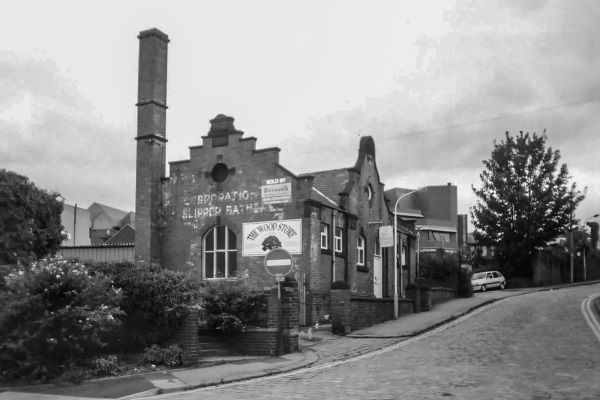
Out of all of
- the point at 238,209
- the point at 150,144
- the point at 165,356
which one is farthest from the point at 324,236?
the point at 165,356

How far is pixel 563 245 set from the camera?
201 ft

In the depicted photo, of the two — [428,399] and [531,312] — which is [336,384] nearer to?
[428,399]

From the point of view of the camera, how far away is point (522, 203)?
5512 centimetres

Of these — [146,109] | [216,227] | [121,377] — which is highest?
[146,109]

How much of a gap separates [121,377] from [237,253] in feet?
49.4

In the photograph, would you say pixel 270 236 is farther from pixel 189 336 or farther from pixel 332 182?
pixel 189 336

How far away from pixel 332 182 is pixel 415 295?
21.8 ft

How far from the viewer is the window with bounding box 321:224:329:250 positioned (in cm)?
2847

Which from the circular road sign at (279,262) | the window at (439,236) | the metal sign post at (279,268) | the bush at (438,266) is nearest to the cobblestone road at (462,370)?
the metal sign post at (279,268)

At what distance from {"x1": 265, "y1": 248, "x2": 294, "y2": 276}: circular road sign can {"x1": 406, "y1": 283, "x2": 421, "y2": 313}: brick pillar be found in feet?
44.5

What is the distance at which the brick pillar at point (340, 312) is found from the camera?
894 inches

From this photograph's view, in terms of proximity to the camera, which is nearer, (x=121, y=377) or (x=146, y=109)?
(x=121, y=377)

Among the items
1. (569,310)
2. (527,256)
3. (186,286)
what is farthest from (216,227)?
(527,256)

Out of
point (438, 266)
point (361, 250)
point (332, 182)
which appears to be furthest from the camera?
point (438, 266)
